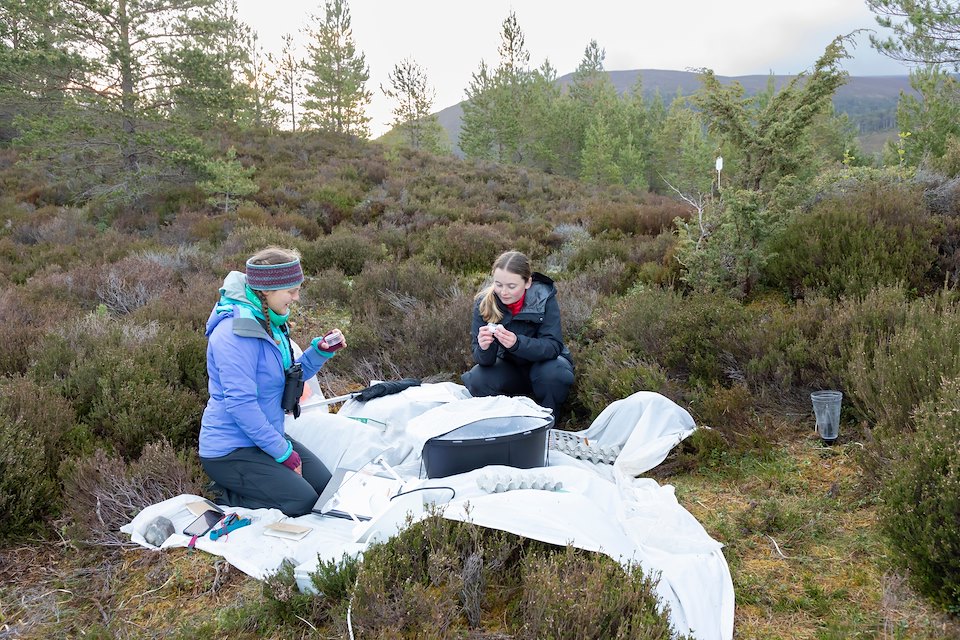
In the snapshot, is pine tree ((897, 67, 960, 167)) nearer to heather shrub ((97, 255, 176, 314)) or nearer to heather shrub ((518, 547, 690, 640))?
heather shrub ((97, 255, 176, 314))

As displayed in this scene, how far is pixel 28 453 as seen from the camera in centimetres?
313

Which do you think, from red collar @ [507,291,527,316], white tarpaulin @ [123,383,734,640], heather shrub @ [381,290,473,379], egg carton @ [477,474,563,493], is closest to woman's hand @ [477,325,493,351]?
red collar @ [507,291,527,316]

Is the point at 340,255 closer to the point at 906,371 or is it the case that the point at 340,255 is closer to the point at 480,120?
the point at 906,371

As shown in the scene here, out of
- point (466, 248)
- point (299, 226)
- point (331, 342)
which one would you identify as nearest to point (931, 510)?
point (331, 342)

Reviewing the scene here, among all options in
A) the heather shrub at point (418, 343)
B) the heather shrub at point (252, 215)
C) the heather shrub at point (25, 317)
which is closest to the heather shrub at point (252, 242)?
the heather shrub at point (252, 215)

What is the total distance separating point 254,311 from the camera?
324cm

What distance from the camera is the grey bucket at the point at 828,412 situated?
354 cm

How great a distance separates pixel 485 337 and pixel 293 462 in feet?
5.07

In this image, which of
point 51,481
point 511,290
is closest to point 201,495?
point 51,481

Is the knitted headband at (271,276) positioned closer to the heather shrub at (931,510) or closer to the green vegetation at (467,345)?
the green vegetation at (467,345)

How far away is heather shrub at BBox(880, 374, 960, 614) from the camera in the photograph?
199cm

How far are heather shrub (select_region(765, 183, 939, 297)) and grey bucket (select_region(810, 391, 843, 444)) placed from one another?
5.93ft

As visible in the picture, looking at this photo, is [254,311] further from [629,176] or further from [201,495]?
[629,176]

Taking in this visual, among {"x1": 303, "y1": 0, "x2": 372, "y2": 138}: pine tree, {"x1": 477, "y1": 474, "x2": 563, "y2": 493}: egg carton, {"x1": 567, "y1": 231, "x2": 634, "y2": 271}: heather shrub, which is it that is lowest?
{"x1": 477, "y1": 474, "x2": 563, "y2": 493}: egg carton
